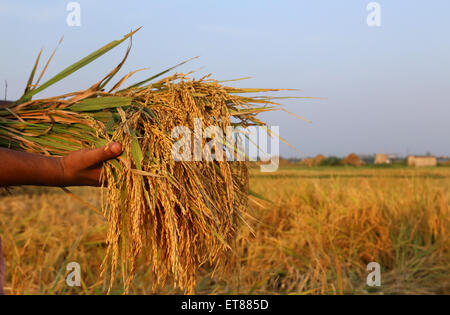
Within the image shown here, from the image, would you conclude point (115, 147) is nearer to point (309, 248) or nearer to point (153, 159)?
point (153, 159)

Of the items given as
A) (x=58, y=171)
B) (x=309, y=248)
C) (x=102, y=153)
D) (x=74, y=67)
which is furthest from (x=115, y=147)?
(x=309, y=248)

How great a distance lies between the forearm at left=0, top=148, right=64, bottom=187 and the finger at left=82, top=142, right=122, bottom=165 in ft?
0.42

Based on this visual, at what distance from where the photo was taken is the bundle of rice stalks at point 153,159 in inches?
59.1

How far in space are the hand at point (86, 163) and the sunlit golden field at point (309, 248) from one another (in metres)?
1.76

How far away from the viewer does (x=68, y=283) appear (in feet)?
11.1

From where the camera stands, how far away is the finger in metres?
1.46

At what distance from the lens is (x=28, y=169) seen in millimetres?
1479

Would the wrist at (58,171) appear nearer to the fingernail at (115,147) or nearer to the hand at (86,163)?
the hand at (86,163)
